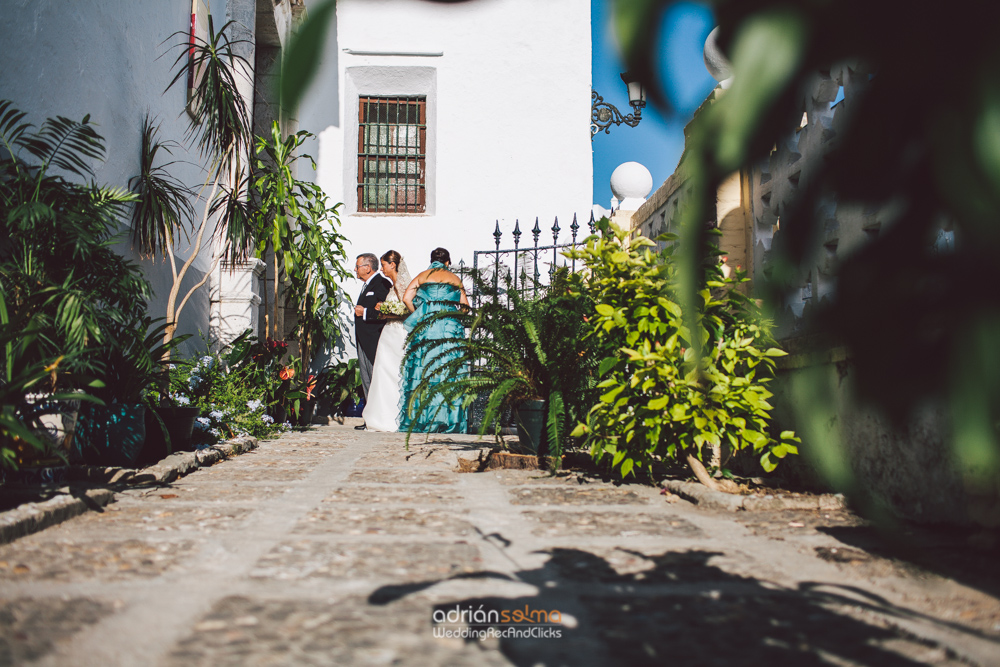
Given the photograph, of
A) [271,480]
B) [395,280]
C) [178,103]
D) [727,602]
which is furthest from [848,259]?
[395,280]

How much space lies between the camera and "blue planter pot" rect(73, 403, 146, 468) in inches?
133

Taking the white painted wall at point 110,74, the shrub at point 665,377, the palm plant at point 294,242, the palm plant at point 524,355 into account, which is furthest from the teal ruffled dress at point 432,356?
the shrub at point 665,377

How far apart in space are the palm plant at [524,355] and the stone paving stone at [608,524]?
1.17 m

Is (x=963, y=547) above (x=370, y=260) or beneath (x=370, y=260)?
beneath

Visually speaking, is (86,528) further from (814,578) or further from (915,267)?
(915,267)

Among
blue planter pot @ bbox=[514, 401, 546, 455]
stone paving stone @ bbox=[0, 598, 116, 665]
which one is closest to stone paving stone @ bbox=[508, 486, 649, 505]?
blue planter pot @ bbox=[514, 401, 546, 455]

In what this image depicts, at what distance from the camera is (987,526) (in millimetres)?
1957

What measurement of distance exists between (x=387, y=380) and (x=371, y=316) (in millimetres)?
815

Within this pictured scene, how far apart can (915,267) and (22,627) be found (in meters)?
1.67

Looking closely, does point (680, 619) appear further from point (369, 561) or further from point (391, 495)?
point (391, 495)

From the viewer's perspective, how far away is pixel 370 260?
337 inches

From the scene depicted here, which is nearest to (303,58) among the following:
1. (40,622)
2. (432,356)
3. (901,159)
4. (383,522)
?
(901,159)

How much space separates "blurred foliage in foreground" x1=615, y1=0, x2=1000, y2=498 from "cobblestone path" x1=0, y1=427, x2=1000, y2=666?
0.17 meters

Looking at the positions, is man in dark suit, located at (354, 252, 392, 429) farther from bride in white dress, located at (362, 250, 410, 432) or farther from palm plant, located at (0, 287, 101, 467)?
palm plant, located at (0, 287, 101, 467)
